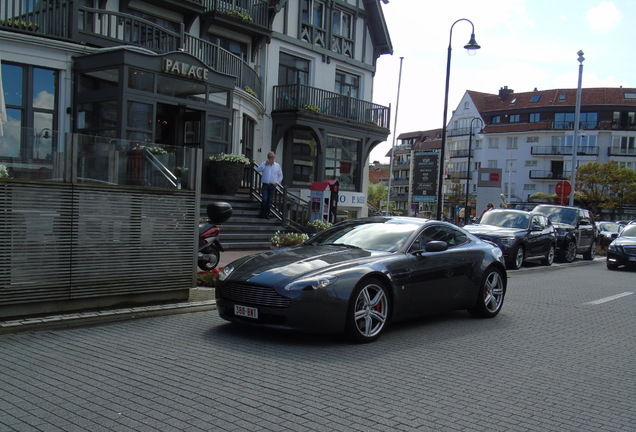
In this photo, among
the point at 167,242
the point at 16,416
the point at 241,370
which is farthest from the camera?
the point at 167,242

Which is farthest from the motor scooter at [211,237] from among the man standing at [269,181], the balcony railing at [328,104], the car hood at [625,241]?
the balcony railing at [328,104]

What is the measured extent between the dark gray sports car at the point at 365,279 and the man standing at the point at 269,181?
928 cm

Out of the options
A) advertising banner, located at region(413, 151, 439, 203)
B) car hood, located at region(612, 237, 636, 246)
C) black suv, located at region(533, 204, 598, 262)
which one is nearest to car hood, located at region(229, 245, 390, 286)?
car hood, located at region(612, 237, 636, 246)

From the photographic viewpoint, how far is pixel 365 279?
688 cm

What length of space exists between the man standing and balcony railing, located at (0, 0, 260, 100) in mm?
5006

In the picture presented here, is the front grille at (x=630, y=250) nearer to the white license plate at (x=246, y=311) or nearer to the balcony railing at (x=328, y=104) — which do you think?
the balcony railing at (x=328, y=104)

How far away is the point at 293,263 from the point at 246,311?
0.79 m

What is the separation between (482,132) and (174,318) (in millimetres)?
88402

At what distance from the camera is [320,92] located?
27094mm

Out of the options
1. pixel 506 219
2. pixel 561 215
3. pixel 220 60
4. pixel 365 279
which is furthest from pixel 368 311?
pixel 561 215

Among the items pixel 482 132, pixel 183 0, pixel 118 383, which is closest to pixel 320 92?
pixel 183 0

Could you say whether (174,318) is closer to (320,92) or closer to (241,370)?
(241,370)

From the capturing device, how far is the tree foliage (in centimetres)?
6769

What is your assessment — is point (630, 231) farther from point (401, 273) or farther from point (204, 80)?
point (401, 273)
